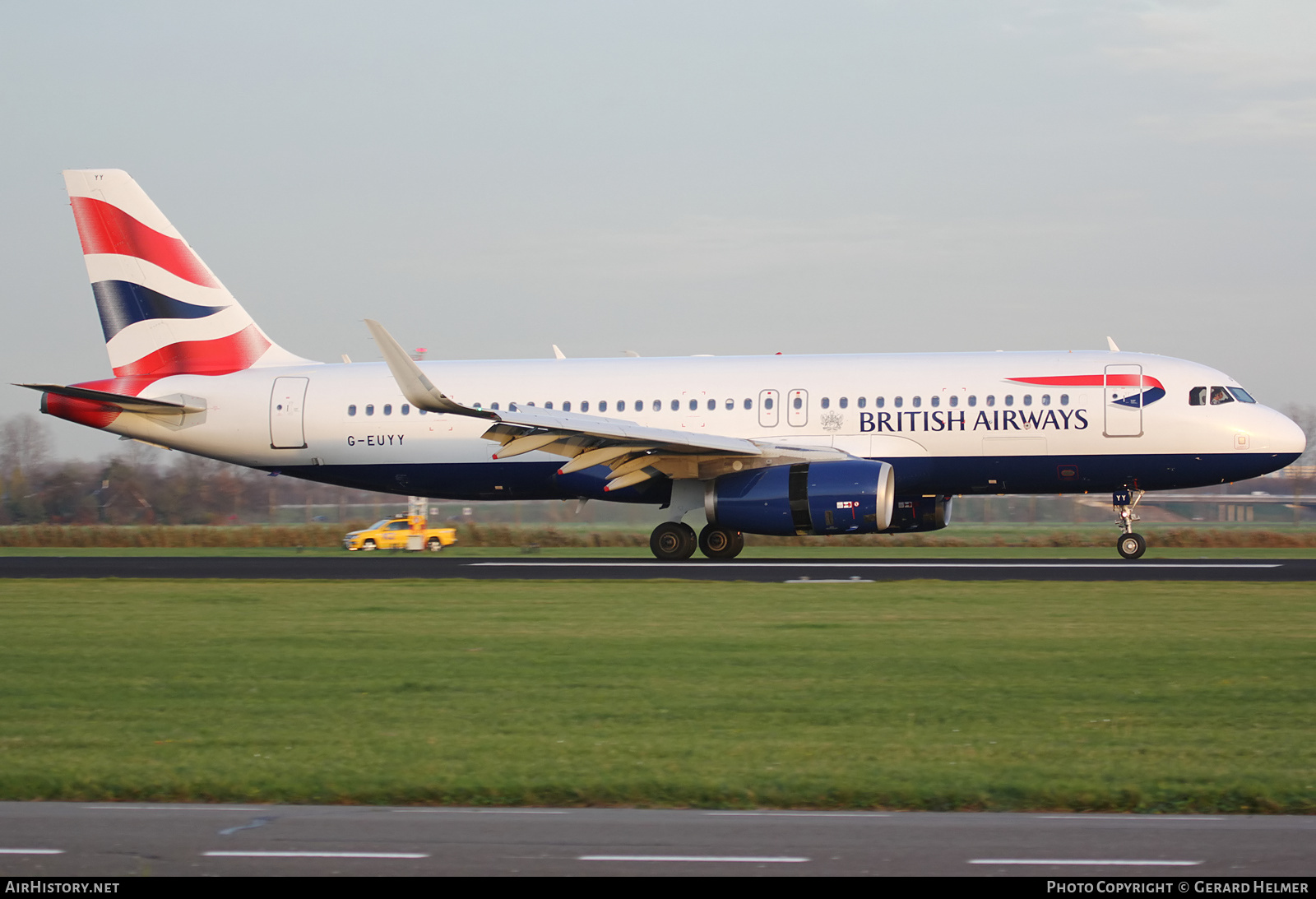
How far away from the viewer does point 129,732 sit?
885 centimetres

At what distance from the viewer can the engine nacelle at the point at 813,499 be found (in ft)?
77.4

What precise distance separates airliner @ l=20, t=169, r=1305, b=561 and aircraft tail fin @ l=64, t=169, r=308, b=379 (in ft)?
0.13

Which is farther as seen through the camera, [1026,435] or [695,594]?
[1026,435]

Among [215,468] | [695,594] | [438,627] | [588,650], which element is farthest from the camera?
[215,468]

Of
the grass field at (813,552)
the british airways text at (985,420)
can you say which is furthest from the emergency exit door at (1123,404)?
the grass field at (813,552)

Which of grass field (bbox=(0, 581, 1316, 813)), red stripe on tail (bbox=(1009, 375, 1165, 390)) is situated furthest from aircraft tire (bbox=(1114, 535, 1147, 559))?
grass field (bbox=(0, 581, 1316, 813))

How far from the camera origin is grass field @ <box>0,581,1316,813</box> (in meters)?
7.22

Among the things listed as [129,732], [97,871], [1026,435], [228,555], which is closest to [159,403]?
[228,555]

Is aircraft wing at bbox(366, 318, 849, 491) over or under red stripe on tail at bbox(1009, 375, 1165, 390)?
under

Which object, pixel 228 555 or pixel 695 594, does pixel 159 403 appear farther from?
pixel 695 594

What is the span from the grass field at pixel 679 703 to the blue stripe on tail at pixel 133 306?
13696 mm

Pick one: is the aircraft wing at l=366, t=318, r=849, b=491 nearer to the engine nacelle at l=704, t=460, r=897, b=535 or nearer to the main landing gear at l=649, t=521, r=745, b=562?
the engine nacelle at l=704, t=460, r=897, b=535

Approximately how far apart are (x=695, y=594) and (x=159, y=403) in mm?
15672

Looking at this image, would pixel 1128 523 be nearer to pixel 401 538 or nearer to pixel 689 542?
pixel 689 542
